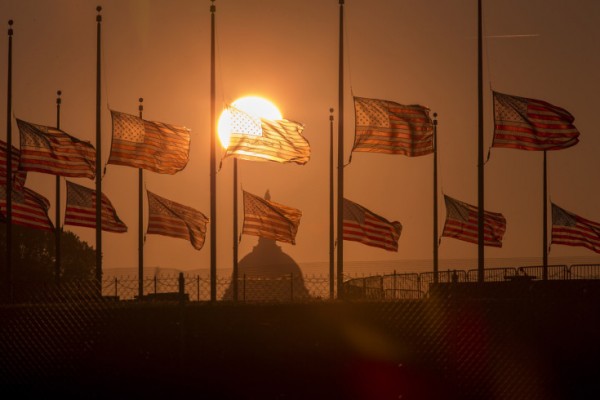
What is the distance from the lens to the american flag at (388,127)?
3653cm

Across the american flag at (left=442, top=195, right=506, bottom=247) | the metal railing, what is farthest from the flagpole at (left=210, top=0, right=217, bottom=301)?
the american flag at (left=442, top=195, right=506, bottom=247)

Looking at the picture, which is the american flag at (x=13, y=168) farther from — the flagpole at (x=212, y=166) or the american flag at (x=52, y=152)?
the flagpole at (x=212, y=166)

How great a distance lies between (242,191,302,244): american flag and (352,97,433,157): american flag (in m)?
9.20

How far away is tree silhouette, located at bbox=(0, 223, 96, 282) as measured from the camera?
327ft

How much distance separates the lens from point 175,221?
46.5 m

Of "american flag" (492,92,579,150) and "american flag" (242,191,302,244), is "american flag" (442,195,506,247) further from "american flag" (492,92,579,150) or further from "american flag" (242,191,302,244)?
"american flag" (492,92,579,150)

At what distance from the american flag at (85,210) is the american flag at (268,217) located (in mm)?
4710

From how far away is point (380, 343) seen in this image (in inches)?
876

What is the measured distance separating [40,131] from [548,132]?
14789 millimetres

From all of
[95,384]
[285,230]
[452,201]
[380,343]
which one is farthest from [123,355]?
[452,201]

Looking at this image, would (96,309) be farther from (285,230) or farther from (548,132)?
(285,230)

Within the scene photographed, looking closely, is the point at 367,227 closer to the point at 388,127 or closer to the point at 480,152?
the point at 480,152

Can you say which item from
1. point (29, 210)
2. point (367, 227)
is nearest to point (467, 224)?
point (367, 227)

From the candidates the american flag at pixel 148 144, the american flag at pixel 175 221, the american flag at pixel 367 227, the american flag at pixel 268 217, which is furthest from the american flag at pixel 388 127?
the american flag at pixel 175 221
